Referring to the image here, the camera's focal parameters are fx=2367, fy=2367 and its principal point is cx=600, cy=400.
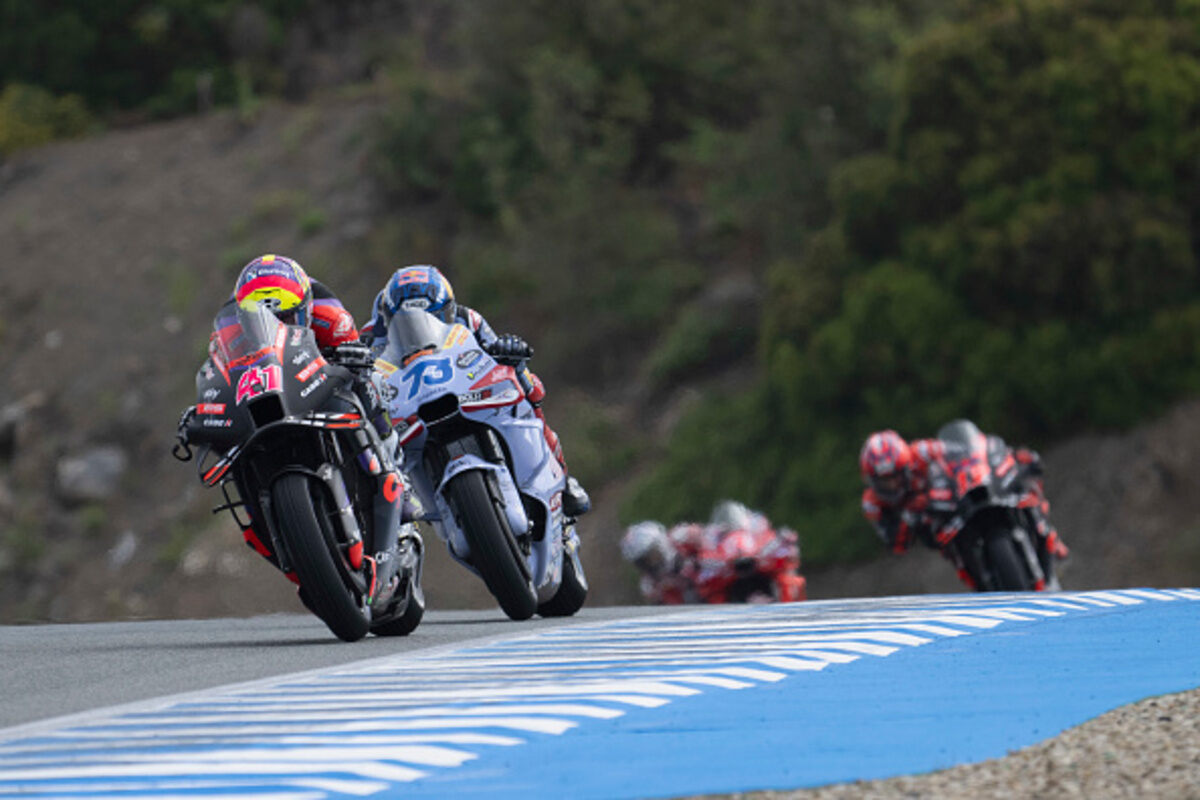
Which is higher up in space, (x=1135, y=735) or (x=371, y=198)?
(x=371, y=198)

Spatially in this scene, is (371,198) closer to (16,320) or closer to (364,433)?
(16,320)

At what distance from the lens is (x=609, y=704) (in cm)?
768

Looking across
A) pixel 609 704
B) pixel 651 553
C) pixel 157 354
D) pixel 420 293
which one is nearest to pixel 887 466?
pixel 651 553

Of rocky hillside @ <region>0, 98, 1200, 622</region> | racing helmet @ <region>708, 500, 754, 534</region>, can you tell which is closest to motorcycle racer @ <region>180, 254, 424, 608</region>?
racing helmet @ <region>708, 500, 754, 534</region>

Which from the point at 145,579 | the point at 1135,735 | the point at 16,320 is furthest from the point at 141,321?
the point at 1135,735

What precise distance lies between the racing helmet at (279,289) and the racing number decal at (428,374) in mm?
1136

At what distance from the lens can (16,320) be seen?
54.7m

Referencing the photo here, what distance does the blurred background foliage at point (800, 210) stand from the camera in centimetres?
3089

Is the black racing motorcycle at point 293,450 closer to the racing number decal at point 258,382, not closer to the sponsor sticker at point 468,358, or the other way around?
the racing number decal at point 258,382

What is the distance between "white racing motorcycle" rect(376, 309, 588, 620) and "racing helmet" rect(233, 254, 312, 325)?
1.06m

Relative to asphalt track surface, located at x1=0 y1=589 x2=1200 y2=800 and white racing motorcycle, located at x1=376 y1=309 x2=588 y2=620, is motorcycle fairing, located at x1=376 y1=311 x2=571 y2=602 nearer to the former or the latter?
white racing motorcycle, located at x1=376 y1=309 x2=588 y2=620

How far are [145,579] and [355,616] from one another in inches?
1357

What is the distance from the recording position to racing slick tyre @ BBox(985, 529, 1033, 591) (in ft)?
57.5

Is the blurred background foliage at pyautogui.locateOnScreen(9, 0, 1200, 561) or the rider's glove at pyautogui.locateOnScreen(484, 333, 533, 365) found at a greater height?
the blurred background foliage at pyautogui.locateOnScreen(9, 0, 1200, 561)
